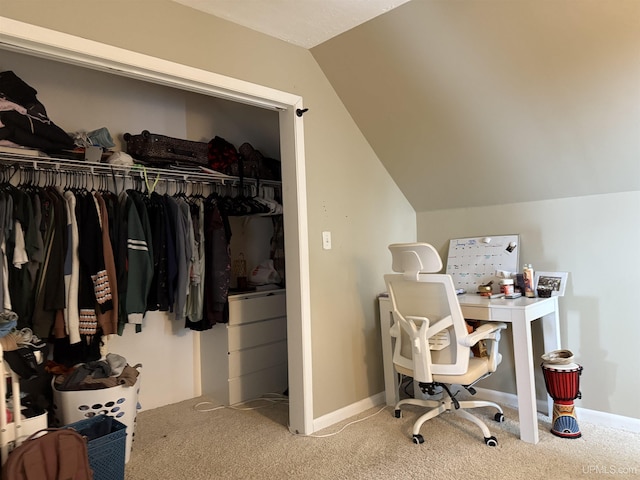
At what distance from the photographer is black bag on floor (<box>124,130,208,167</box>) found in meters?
2.99

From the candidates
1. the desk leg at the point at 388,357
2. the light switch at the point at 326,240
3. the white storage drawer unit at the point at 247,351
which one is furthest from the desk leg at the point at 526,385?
the white storage drawer unit at the point at 247,351

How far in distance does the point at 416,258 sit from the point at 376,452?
1.02 meters

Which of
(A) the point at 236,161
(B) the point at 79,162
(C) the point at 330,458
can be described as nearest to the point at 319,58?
(A) the point at 236,161

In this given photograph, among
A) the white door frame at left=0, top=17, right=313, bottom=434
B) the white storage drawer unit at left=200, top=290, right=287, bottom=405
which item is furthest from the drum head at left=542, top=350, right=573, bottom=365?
the white storage drawer unit at left=200, top=290, right=287, bottom=405

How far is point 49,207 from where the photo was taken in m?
2.49

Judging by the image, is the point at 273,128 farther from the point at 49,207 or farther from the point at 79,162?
the point at 49,207

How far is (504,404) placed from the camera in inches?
118

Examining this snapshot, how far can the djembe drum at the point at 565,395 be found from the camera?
246 cm

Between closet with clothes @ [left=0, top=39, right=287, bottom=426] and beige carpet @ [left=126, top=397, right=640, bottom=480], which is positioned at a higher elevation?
closet with clothes @ [left=0, top=39, right=287, bottom=426]

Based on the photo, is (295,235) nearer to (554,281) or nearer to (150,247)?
(150,247)

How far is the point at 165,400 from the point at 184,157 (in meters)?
1.72

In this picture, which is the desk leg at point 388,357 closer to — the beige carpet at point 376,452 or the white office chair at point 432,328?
the beige carpet at point 376,452

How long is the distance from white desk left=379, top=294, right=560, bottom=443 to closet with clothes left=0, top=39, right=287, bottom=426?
4.85 ft

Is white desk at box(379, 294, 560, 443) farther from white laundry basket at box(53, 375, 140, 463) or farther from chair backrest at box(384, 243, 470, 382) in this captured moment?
white laundry basket at box(53, 375, 140, 463)
